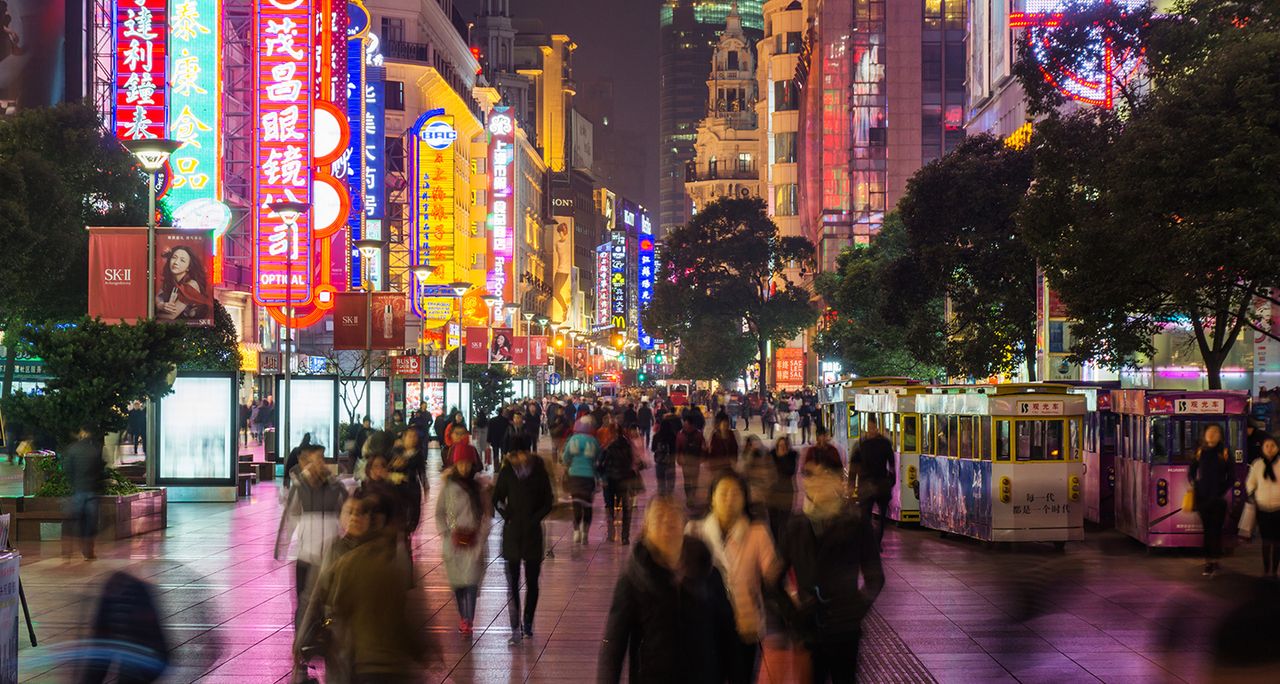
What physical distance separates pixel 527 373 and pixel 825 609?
234ft

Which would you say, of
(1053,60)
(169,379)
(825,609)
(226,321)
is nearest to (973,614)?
(825,609)

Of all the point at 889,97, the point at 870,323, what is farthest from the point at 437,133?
Result: the point at 889,97

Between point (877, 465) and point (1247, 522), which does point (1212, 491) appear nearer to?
point (1247, 522)

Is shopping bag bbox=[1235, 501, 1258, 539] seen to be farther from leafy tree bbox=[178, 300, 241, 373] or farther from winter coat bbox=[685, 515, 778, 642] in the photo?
leafy tree bbox=[178, 300, 241, 373]

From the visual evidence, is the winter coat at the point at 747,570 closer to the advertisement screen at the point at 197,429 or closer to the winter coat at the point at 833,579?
the winter coat at the point at 833,579

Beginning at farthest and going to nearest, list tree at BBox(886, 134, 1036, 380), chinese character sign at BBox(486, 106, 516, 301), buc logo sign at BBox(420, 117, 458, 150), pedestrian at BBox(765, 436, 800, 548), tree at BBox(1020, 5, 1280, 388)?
chinese character sign at BBox(486, 106, 516, 301) → buc logo sign at BBox(420, 117, 458, 150) → tree at BBox(886, 134, 1036, 380) → tree at BBox(1020, 5, 1280, 388) → pedestrian at BBox(765, 436, 800, 548)

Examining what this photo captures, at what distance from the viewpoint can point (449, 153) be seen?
7619 centimetres

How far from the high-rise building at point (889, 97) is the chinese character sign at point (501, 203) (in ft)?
69.7

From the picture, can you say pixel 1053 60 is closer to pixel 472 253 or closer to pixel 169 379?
pixel 169 379

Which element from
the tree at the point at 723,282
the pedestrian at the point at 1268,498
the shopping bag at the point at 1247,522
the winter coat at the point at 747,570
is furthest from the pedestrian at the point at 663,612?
the tree at the point at 723,282

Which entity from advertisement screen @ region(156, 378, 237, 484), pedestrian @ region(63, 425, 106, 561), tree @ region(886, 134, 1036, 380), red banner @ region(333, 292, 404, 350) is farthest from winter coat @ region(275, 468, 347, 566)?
tree @ region(886, 134, 1036, 380)

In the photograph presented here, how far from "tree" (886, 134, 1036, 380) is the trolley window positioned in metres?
21.4

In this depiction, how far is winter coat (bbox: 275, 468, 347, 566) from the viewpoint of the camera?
1098 centimetres

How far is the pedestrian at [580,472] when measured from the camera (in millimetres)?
19406
